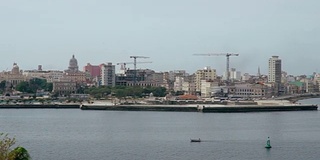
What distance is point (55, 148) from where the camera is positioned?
1897cm

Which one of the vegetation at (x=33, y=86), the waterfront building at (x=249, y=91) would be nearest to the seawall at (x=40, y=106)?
the vegetation at (x=33, y=86)

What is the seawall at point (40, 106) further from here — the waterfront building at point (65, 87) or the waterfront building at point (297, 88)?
the waterfront building at point (297, 88)

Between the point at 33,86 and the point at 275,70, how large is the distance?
28.2 metres

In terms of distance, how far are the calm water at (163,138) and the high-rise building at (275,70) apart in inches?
1855

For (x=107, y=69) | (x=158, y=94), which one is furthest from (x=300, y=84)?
(x=158, y=94)

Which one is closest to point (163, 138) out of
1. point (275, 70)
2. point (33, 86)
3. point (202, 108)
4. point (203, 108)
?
point (203, 108)

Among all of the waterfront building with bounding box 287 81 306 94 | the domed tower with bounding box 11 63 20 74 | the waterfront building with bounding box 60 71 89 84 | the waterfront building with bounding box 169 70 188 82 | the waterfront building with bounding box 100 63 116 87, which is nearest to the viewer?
the waterfront building with bounding box 100 63 116 87

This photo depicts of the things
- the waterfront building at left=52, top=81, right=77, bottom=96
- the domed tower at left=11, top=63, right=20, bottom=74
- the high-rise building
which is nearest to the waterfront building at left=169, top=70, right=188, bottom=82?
the high-rise building

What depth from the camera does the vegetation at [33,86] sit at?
60.8 meters

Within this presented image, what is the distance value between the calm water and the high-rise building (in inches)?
1855

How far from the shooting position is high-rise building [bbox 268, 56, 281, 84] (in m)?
77.0

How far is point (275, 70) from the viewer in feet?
254

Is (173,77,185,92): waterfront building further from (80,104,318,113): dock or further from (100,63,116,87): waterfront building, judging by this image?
(80,104,318,113): dock

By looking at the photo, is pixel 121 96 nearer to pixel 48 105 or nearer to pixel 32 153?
pixel 48 105
